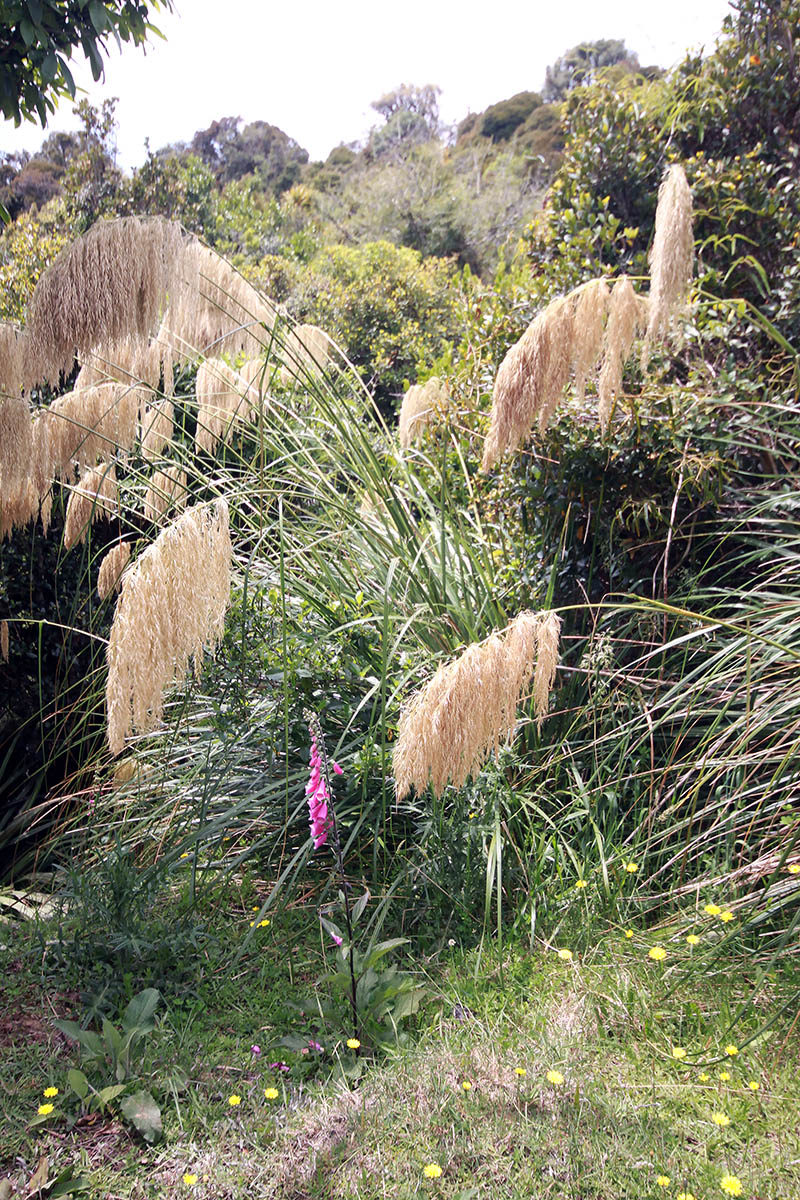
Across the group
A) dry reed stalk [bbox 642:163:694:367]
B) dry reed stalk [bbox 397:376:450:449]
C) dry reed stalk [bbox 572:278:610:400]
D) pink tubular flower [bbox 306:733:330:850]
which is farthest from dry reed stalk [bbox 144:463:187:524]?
dry reed stalk [bbox 642:163:694:367]

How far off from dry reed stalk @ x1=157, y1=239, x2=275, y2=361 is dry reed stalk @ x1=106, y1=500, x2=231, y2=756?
1.19 meters

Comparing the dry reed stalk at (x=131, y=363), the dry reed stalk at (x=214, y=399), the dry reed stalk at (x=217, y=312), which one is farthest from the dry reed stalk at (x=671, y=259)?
the dry reed stalk at (x=131, y=363)

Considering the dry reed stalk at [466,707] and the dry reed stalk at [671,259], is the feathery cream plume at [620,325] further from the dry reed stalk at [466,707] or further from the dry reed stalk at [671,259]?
the dry reed stalk at [466,707]

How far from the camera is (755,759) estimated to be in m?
2.71

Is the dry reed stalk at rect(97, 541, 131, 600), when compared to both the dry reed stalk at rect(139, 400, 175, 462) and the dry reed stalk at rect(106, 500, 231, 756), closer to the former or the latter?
the dry reed stalk at rect(139, 400, 175, 462)

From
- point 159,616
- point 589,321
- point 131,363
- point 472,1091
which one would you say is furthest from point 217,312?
point 472,1091

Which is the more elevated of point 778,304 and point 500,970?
point 778,304

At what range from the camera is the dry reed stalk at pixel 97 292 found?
2.61m

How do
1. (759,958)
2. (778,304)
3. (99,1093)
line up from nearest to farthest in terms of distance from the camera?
(99,1093) < (759,958) < (778,304)

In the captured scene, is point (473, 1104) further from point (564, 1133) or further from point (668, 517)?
point (668, 517)

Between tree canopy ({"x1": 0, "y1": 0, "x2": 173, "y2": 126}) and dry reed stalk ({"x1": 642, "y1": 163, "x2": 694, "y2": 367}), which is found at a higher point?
tree canopy ({"x1": 0, "y1": 0, "x2": 173, "y2": 126})

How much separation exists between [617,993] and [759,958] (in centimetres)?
42

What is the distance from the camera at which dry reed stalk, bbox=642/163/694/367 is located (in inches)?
107

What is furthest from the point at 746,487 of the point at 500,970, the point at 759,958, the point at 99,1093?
the point at 99,1093
